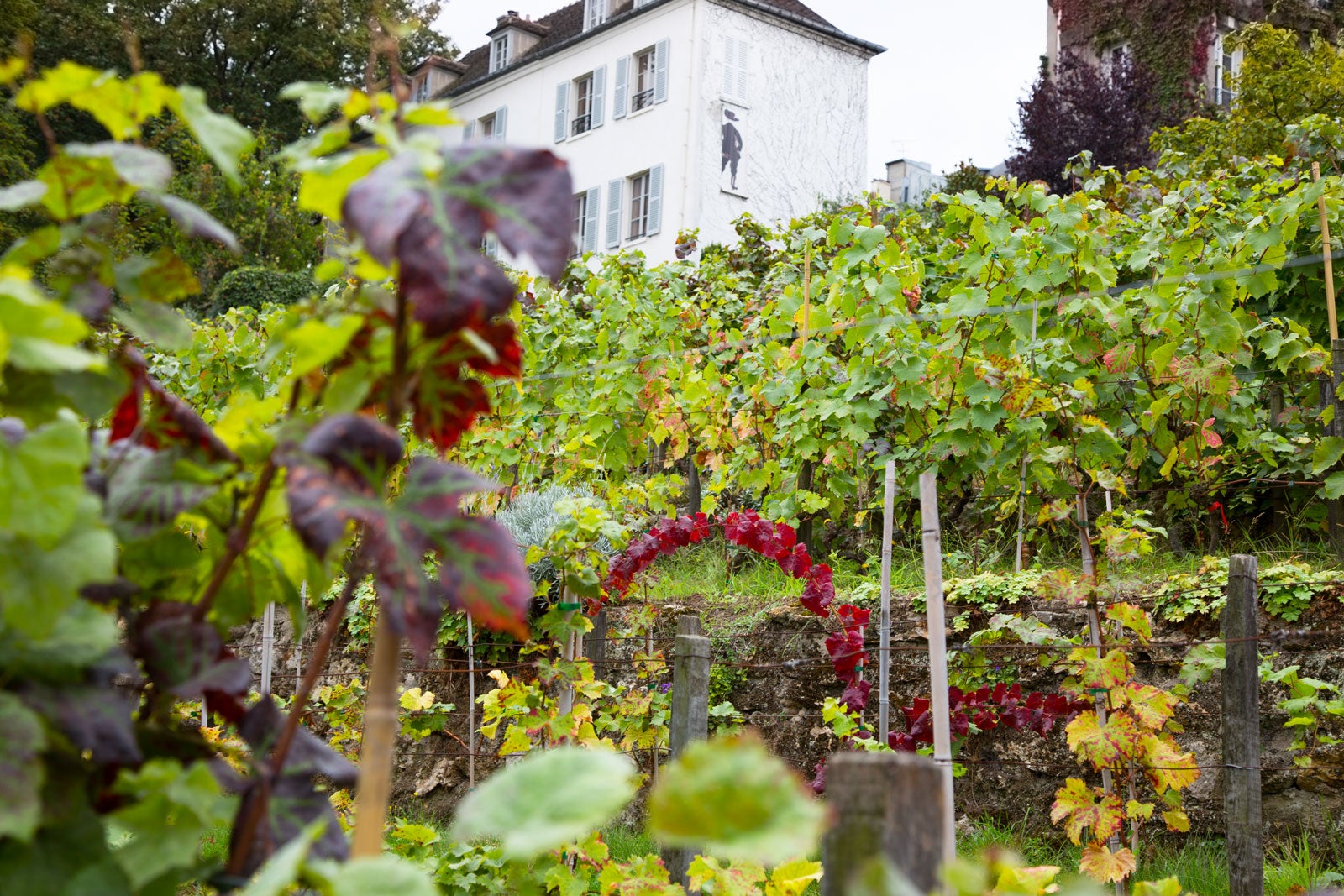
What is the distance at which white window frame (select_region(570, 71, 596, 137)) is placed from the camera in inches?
913

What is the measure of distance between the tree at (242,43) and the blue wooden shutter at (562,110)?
11.4 feet

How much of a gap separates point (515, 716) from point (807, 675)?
5.69 ft

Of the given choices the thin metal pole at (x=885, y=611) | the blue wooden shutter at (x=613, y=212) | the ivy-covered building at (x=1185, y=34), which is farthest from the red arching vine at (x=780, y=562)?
the blue wooden shutter at (x=613, y=212)

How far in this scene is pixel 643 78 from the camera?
22188 mm

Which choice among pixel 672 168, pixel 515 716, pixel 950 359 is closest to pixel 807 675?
pixel 950 359

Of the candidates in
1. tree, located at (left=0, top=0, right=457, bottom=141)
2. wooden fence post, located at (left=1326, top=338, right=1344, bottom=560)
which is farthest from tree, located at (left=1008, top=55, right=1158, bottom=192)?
tree, located at (left=0, top=0, right=457, bottom=141)

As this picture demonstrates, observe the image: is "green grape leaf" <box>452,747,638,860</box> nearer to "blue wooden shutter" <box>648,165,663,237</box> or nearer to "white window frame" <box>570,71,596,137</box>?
"blue wooden shutter" <box>648,165,663,237</box>

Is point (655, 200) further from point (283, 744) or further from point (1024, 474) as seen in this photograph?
point (283, 744)

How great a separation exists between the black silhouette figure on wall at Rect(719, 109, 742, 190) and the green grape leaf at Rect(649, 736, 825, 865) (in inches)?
824

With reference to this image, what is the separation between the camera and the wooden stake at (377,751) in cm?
79

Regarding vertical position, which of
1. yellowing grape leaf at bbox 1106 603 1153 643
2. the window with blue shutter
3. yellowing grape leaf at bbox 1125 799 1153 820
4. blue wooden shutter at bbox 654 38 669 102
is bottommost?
yellowing grape leaf at bbox 1125 799 1153 820

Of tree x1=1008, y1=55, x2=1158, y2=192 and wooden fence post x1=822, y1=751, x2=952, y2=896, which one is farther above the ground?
tree x1=1008, y1=55, x2=1158, y2=192

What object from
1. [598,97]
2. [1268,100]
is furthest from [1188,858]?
[598,97]

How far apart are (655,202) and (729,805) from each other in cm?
2092
